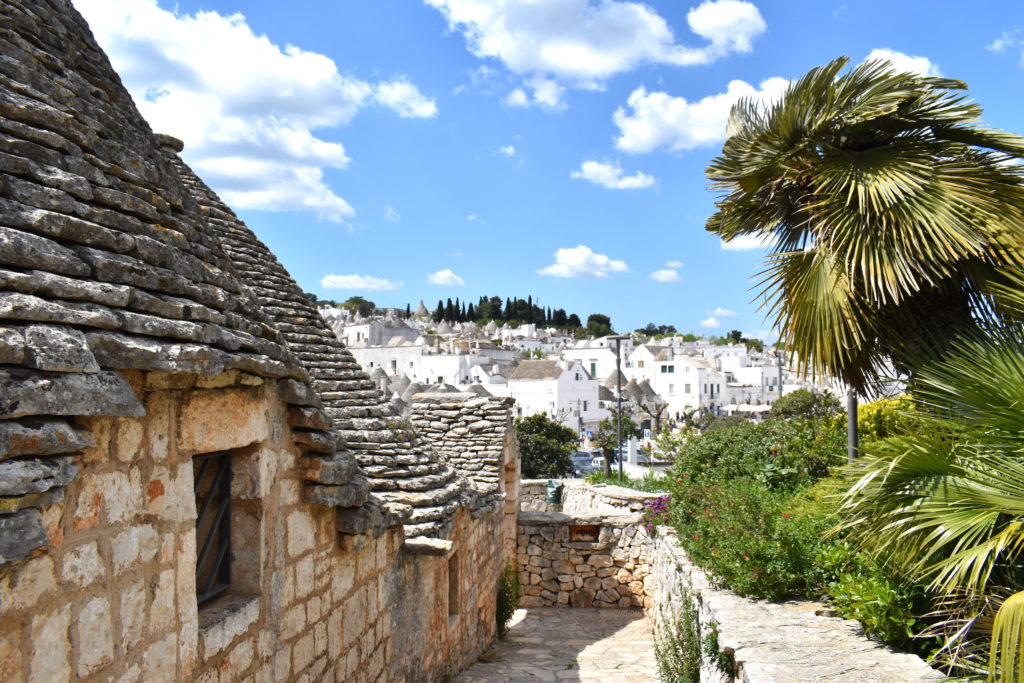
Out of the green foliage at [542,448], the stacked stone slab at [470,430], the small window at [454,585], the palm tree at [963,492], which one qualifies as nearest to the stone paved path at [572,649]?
the small window at [454,585]

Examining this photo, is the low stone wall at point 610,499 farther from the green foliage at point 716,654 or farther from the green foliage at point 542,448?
the green foliage at point 542,448

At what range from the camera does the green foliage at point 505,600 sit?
1208 cm

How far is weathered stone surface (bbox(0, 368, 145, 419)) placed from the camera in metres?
2.21

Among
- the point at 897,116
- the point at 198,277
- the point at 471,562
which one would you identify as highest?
the point at 897,116

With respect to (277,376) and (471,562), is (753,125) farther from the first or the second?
(471,562)

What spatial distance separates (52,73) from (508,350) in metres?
86.4

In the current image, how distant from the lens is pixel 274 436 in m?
4.11

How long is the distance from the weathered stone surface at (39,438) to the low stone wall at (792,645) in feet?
14.6

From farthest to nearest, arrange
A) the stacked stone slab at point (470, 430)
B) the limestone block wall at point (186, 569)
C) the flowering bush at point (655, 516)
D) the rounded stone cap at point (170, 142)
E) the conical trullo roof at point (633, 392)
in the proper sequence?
the conical trullo roof at point (633, 392) → the flowering bush at point (655, 516) → the stacked stone slab at point (470, 430) → the rounded stone cap at point (170, 142) → the limestone block wall at point (186, 569)

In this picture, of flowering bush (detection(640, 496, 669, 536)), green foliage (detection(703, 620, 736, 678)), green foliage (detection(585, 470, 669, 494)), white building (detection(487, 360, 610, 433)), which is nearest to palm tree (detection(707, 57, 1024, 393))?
green foliage (detection(703, 620, 736, 678))

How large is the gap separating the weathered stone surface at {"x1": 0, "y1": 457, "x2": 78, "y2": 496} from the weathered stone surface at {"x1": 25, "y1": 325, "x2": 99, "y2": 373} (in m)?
0.30

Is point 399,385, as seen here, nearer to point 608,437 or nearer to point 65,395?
point 608,437

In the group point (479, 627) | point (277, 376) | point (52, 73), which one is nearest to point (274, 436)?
point (277, 376)

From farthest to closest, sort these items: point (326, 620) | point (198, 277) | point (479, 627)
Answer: point (479, 627) → point (326, 620) → point (198, 277)
